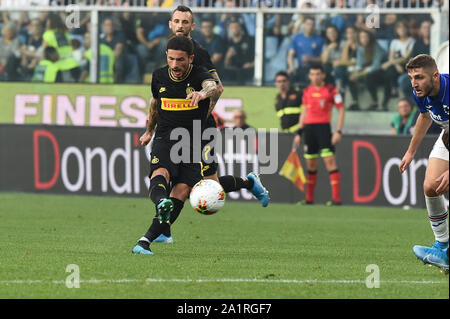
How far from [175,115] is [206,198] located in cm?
94

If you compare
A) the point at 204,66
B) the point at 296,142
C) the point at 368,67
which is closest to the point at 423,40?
the point at 368,67

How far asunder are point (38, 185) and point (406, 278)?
11.7 metres

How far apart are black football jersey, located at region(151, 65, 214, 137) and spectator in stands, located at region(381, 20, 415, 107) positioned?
9181 mm

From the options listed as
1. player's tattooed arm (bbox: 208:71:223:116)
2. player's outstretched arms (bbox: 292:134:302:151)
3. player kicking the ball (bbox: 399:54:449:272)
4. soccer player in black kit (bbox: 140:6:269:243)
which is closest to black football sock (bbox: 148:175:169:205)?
soccer player in black kit (bbox: 140:6:269:243)

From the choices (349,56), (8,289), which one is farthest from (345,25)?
(8,289)

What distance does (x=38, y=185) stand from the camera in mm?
18906

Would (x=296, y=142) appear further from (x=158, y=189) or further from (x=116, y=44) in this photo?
(x=158, y=189)

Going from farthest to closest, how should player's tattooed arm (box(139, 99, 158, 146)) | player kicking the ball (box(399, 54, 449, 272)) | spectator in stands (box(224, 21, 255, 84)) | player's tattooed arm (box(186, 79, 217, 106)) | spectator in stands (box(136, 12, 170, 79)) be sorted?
1. spectator in stands (box(136, 12, 170, 79))
2. spectator in stands (box(224, 21, 255, 84))
3. player's tattooed arm (box(139, 99, 158, 146))
4. player's tattooed arm (box(186, 79, 217, 106))
5. player kicking the ball (box(399, 54, 449, 272))

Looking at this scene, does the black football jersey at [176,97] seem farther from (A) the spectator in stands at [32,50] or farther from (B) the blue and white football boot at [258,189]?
(A) the spectator in stands at [32,50]

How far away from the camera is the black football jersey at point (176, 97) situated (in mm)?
9922

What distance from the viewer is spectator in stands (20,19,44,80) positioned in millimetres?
20344

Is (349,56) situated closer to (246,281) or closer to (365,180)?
(365,180)

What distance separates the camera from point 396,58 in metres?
18.6

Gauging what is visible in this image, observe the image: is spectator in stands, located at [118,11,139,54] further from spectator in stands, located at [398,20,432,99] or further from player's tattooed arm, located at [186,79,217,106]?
player's tattooed arm, located at [186,79,217,106]
